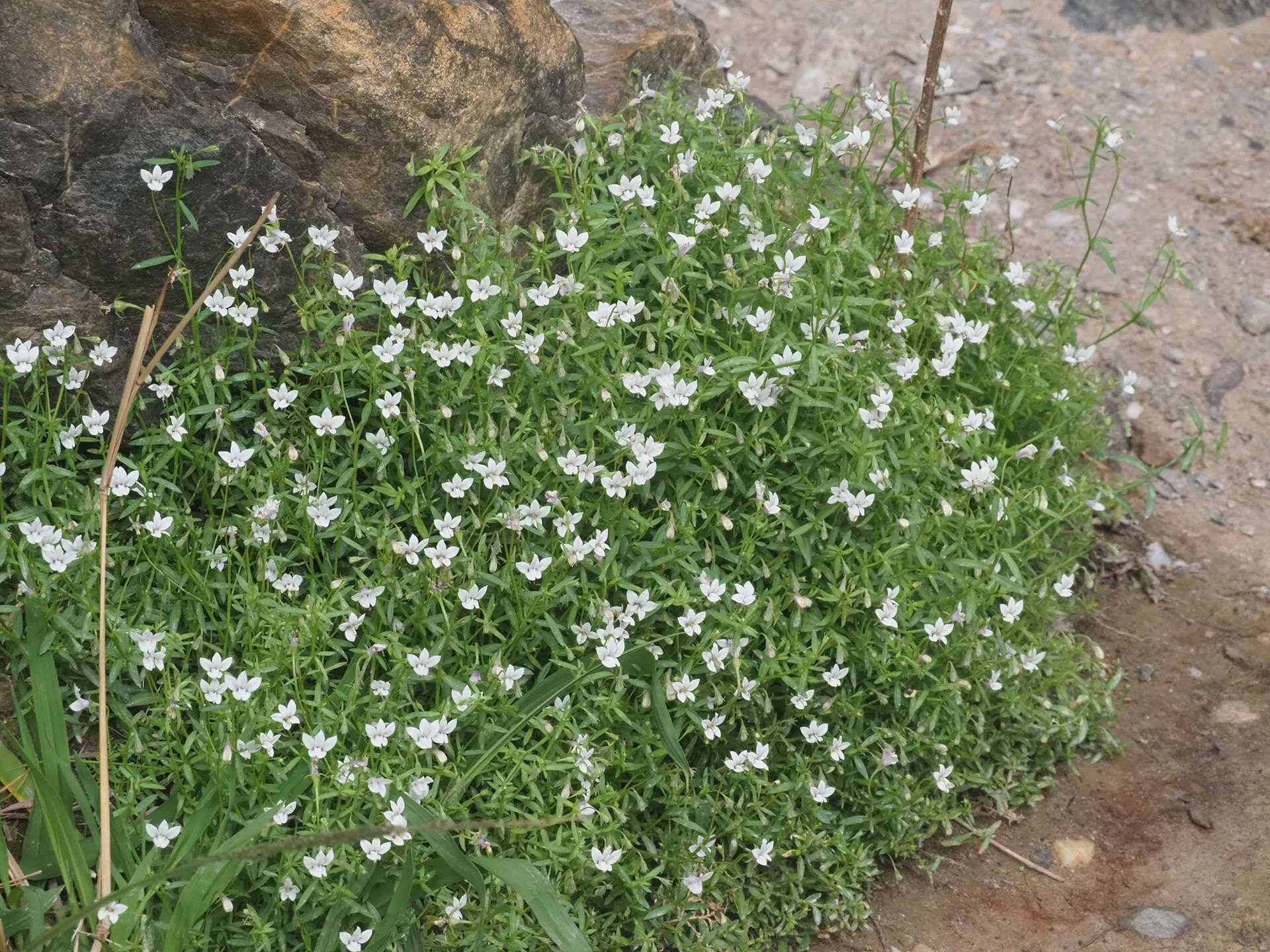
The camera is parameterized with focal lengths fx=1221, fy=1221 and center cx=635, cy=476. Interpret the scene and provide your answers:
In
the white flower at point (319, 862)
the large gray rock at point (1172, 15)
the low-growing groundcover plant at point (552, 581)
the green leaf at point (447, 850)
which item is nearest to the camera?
the white flower at point (319, 862)

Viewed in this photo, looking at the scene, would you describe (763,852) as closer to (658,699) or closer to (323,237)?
(658,699)

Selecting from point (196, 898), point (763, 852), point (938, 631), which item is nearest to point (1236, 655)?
point (938, 631)

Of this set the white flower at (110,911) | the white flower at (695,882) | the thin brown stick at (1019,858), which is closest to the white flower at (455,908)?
the white flower at (695,882)

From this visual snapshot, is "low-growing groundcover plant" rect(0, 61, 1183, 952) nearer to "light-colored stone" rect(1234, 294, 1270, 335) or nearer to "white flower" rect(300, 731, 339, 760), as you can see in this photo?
"white flower" rect(300, 731, 339, 760)

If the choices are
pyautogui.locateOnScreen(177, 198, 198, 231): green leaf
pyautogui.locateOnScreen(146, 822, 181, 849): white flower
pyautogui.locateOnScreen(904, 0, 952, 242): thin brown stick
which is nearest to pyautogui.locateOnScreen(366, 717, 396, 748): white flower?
pyautogui.locateOnScreen(146, 822, 181, 849): white flower

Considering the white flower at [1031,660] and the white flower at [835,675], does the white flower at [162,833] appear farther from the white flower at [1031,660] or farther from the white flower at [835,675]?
the white flower at [1031,660]

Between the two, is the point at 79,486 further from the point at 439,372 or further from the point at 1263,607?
the point at 1263,607
